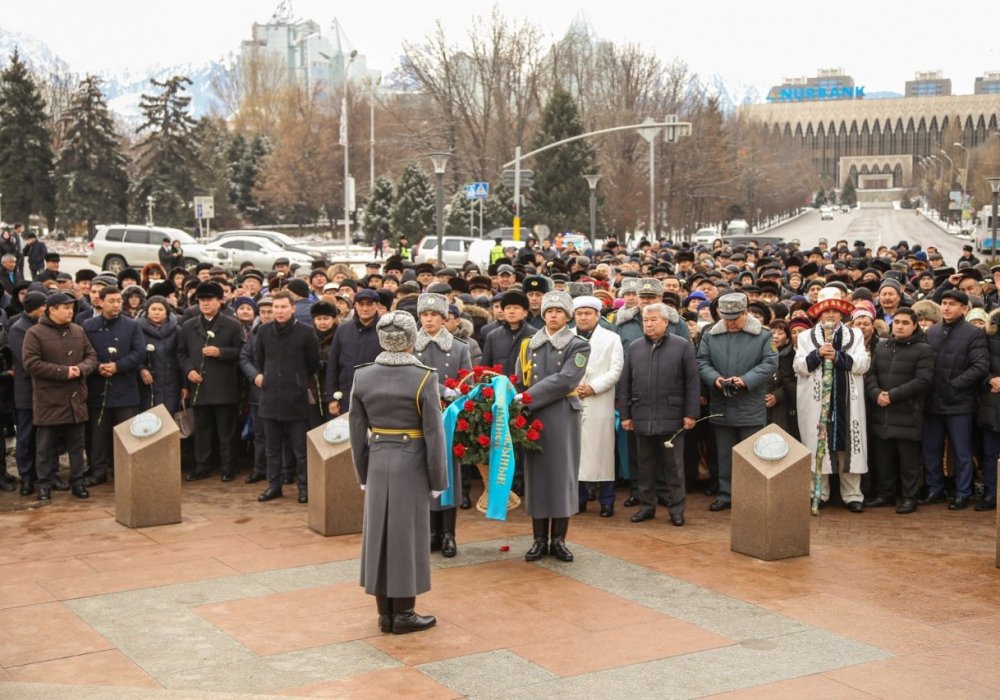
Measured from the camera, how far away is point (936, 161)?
515 feet

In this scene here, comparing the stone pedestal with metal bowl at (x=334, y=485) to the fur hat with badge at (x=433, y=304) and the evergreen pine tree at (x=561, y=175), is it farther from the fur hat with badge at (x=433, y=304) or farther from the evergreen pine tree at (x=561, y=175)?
the evergreen pine tree at (x=561, y=175)

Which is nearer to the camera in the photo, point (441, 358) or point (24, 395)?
point (441, 358)

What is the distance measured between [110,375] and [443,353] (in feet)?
13.7

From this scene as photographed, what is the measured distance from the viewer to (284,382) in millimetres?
12070

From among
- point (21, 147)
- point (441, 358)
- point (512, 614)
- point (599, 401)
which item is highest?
point (21, 147)

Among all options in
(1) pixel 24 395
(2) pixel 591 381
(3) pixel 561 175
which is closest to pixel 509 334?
(2) pixel 591 381

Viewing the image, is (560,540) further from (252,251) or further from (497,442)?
(252,251)

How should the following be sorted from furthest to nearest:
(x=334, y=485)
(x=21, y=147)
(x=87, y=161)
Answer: (x=21, y=147), (x=87, y=161), (x=334, y=485)

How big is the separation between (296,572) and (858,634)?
4174 millimetres

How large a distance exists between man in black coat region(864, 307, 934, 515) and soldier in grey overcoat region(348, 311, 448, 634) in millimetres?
5464

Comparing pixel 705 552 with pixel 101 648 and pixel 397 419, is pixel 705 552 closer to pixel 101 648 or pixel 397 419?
pixel 397 419

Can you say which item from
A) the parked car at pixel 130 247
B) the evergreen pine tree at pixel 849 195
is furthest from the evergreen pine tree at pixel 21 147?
the evergreen pine tree at pixel 849 195

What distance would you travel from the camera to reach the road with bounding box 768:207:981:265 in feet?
271

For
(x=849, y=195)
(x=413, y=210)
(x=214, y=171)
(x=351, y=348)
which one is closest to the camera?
(x=351, y=348)
